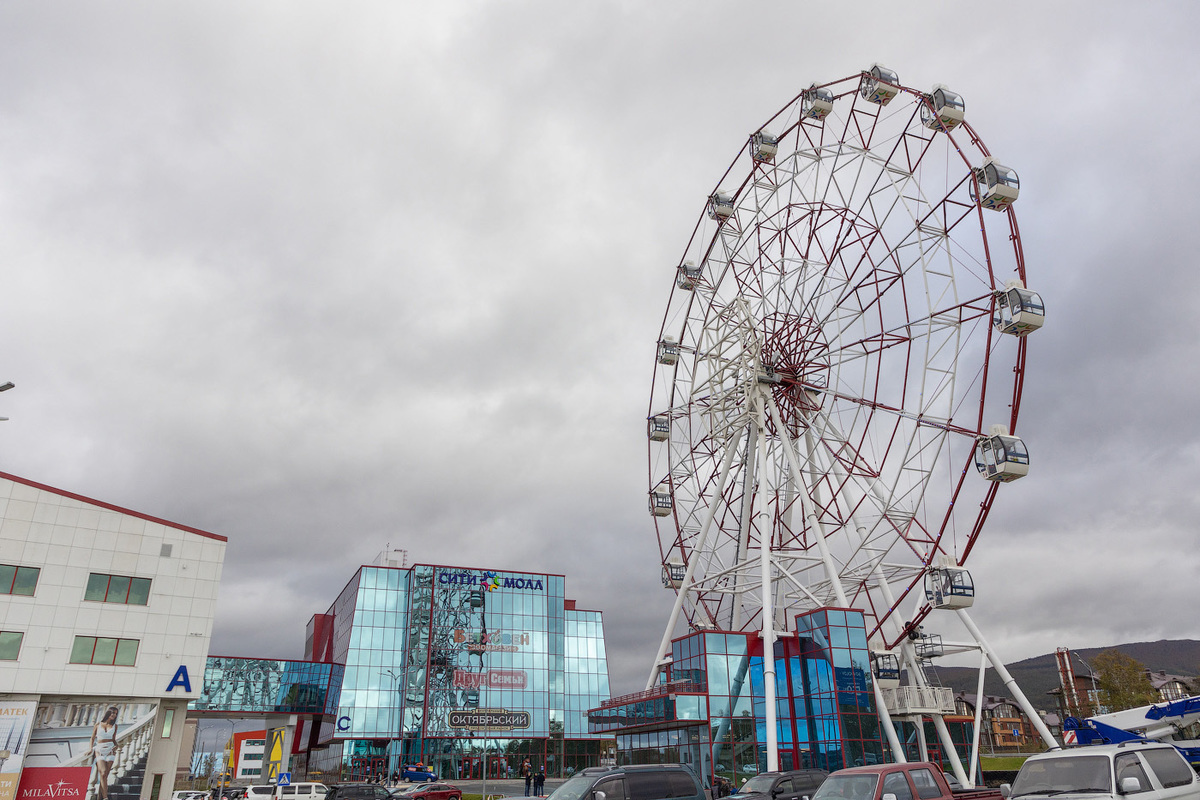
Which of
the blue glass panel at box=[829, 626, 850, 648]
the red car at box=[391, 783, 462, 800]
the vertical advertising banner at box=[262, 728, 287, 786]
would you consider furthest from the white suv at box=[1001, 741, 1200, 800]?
the red car at box=[391, 783, 462, 800]

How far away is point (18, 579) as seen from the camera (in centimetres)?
3234

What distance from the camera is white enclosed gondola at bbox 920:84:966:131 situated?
1377 inches

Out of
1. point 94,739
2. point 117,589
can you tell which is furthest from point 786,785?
point 117,589

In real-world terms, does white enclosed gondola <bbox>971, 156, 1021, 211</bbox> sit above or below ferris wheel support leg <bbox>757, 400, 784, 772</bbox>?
above

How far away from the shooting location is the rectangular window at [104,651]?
1286 inches

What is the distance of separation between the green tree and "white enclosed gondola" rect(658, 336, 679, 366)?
5967 centimetres

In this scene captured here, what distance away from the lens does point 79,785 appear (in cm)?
3123

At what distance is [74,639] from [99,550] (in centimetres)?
387

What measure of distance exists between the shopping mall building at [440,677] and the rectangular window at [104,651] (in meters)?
41.5

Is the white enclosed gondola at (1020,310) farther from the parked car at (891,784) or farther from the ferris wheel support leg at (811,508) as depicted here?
the parked car at (891,784)

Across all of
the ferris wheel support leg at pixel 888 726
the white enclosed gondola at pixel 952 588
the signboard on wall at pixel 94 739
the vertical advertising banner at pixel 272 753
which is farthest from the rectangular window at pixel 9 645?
the white enclosed gondola at pixel 952 588

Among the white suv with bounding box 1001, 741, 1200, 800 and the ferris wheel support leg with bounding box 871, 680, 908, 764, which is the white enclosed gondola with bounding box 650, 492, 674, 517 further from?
the white suv with bounding box 1001, 741, 1200, 800

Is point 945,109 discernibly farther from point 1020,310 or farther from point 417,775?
point 417,775

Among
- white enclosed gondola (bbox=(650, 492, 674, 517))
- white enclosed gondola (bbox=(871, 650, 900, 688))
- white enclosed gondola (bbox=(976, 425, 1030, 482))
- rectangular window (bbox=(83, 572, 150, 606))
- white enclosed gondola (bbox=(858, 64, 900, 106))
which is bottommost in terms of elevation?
white enclosed gondola (bbox=(871, 650, 900, 688))
